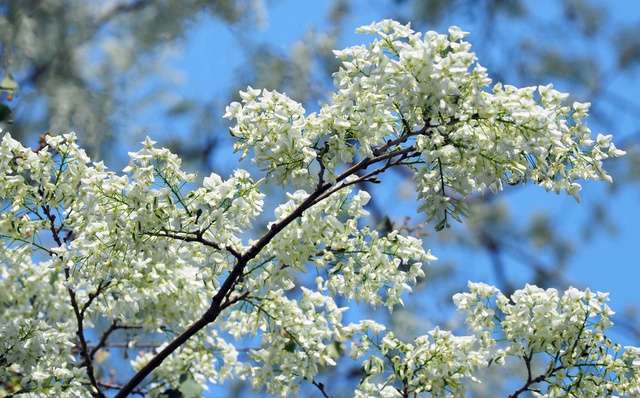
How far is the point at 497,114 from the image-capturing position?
66.6 inches

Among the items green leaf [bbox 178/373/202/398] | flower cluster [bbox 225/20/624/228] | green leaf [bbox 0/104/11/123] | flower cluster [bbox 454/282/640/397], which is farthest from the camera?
green leaf [bbox 0/104/11/123]

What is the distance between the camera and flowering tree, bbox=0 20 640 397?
1.72 m

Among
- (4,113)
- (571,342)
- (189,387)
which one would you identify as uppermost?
(4,113)

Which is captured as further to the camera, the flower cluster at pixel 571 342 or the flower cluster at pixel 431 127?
the flower cluster at pixel 571 342

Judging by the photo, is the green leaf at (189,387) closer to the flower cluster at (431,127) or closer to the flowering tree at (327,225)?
the flowering tree at (327,225)

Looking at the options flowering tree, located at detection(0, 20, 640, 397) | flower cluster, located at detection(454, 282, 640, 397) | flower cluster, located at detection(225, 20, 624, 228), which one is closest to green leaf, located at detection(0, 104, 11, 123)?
flowering tree, located at detection(0, 20, 640, 397)

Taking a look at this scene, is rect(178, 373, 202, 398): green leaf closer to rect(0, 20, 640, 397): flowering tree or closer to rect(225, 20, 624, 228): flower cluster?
rect(0, 20, 640, 397): flowering tree

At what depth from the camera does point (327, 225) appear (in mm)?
1944

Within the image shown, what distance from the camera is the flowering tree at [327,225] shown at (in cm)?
172

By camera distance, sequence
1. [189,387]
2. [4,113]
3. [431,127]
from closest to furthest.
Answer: [431,127], [189,387], [4,113]

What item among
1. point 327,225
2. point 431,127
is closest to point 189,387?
point 327,225

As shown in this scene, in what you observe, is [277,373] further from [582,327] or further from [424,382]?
[582,327]

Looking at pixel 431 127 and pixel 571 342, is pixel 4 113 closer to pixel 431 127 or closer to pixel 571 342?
pixel 431 127

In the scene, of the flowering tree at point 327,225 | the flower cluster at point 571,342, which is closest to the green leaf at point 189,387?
the flowering tree at point 327,225
